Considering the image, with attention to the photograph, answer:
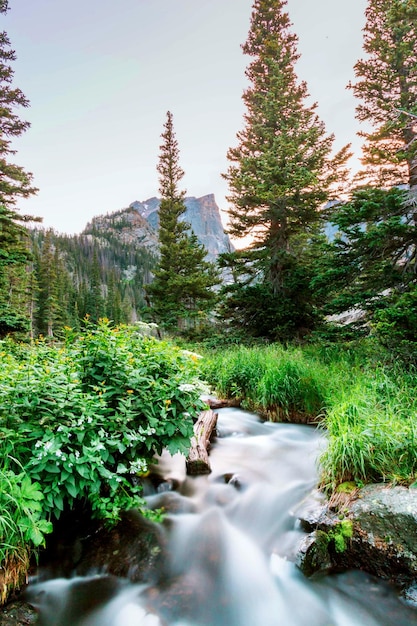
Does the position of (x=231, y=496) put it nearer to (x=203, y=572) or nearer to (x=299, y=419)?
(x=203, y=572)

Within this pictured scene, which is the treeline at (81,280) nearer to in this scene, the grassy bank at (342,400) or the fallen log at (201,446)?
the grassy bank at (342,400)

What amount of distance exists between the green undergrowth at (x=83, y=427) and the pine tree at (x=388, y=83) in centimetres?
1016

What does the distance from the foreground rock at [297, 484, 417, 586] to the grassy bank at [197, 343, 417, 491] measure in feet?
0.96

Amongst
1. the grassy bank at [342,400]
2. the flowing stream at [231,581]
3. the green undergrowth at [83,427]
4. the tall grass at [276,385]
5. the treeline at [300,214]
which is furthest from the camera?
the treeline at [300,214]

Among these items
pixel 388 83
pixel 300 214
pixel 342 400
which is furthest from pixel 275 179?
pixel 342 400

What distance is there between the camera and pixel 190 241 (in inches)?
875

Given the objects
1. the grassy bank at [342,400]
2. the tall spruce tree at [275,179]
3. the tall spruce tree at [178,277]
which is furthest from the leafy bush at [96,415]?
the tall spruce tree at [178,277]

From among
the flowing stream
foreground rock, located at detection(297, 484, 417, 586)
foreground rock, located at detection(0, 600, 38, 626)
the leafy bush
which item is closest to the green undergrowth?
the leafy bush

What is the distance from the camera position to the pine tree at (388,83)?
9.64 metres

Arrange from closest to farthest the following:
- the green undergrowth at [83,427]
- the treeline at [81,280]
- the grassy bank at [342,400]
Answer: the green undergrowth at [83,427] < the grassy bank at [342,400] < the treeline at [81,280]

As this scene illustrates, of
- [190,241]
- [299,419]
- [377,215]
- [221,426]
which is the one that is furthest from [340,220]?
[190,241]

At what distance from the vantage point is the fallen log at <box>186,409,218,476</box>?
14.9 feet

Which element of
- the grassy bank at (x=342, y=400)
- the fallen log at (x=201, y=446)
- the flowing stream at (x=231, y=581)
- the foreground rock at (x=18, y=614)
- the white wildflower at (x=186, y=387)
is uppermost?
the white wildflower at (x=186, y=387)

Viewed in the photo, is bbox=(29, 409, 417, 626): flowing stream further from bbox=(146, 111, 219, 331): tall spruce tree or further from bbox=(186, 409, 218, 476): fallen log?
bbox=(146, 111, 219, 331): tall spruce tree
